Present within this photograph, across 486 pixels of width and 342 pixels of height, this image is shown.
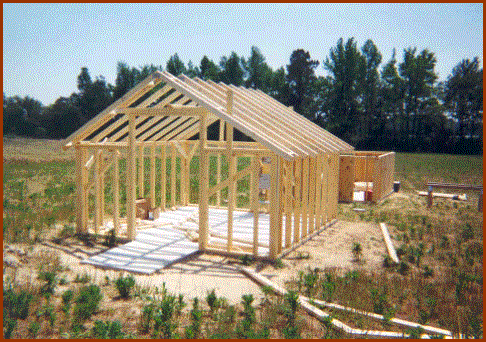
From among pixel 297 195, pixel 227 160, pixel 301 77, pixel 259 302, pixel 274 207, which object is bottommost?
pixel 259 302

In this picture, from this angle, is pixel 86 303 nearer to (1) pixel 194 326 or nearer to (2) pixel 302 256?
(1) pixel 194 326

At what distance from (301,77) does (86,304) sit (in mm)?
47423

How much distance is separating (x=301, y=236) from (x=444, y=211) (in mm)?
7631

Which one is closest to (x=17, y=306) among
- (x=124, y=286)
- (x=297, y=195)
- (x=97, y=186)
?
(x=124, y=286)

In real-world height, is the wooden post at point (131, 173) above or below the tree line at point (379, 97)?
below

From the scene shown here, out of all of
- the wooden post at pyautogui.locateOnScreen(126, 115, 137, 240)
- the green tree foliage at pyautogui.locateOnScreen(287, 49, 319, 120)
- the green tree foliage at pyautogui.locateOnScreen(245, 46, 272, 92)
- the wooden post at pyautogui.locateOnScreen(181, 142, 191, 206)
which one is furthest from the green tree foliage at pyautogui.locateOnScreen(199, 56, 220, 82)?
the wooden post at pyautogui.locateOnScreen(126, 115, 137, 240)

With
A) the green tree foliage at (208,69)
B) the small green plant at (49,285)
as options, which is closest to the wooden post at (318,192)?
the small green plant at (49,285)

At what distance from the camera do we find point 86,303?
263 inches

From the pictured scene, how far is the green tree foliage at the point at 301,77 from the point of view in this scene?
50906 millimetres

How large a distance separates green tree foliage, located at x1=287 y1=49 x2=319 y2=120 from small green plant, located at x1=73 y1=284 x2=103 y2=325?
149ft

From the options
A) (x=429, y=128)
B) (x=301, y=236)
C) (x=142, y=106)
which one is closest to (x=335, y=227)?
(x=301, y=236)

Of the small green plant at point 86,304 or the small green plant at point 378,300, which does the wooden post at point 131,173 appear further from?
the small green plant at point 378,300

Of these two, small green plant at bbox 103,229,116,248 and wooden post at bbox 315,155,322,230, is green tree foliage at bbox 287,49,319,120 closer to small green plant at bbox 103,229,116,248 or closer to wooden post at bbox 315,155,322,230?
wooden post at bbox 315,155,322,230

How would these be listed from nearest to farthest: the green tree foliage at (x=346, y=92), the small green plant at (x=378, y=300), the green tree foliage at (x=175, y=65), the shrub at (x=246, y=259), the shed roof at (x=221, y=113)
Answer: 1. the small green plant at (x=378, y=300)
2. the shrub at (x=246, y=259)
3. the shed roof at (x=221, y=113)
4. the green tree foliage at (x=346, y=92)
5. the green tree foliage at (x=175, y=65)
